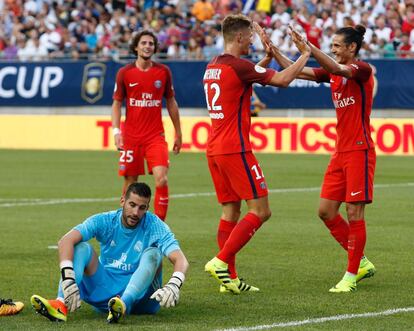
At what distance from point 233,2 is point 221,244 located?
80.4 feet

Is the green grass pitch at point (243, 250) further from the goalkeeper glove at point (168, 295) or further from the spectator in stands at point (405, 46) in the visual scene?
the spectator in stands at point (405, 46)

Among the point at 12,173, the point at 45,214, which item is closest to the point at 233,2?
the point at 12,173

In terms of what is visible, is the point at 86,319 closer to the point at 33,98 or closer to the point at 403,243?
the point at 403,243

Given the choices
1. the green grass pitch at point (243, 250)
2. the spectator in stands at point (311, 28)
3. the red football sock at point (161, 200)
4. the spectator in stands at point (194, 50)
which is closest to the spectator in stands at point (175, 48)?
the spectator in stands at point (194, 50)

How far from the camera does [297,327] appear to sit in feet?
27.0

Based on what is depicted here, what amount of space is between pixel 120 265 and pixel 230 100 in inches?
77.2

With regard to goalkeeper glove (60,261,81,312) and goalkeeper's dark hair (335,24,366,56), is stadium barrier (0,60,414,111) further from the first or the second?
goalkeeper glove (60,261,81,312)

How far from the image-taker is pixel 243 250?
13.1m

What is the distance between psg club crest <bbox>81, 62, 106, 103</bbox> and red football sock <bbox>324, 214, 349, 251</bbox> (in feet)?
76.5

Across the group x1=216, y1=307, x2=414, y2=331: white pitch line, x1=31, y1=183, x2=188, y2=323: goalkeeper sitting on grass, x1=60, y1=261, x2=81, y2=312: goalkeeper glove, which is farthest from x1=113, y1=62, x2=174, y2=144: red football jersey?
x1=60, y1=261, x2=81, y2=312: goalkeeper glove

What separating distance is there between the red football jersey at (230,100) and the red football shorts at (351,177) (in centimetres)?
98

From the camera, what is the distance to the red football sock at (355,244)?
1031 centimetres

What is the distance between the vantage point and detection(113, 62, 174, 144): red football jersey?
14.3 m

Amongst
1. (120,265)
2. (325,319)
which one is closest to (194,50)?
(120,265)
